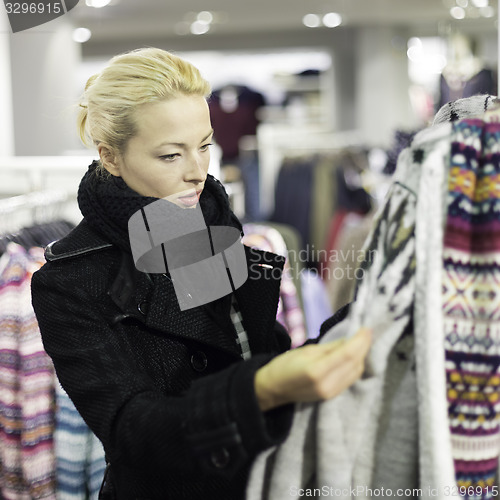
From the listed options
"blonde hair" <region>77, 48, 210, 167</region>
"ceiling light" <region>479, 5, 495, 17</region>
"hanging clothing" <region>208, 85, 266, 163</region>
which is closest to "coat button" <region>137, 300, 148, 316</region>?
"blonde hair" <region>77, 48, 210, 167</region>

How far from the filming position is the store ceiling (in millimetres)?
5691

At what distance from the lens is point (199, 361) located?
3.33 feet

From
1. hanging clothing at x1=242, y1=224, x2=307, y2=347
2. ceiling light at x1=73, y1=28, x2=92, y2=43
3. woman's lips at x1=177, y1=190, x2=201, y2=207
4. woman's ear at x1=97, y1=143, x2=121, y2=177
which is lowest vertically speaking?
hanging clothing at x1=242, y1=224, x2=307, y2=347

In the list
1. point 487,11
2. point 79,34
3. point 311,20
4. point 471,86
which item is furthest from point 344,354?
point 311,20

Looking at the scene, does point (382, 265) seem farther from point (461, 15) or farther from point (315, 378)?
point (461, 15)

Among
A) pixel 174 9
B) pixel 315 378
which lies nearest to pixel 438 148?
pixel 315 378

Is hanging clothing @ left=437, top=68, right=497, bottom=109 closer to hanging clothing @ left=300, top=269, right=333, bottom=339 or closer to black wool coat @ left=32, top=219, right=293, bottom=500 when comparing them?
hanging clothing @ left=300, top=269, right=333, bottom=339

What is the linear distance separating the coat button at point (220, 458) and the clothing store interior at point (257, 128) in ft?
0.91

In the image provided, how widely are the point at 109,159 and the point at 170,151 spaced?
0.41 feet

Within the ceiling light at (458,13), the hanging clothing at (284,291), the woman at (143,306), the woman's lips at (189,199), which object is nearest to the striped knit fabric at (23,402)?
the woman at (143,306)

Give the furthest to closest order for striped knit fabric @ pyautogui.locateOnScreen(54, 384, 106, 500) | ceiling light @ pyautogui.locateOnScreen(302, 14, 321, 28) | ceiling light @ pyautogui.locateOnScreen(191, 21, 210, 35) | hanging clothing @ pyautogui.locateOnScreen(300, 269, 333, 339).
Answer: ceiling light @ pyautogui.locateOnScreen(191, 21, 210, 35), ceiling light @ pyautogui.locateOnScreen(302, 14, 321, 28), hanging clothing @ pyautogui.locateOnScreen(300, 269, 333, 339), striped knit fabric @ pyautogui.locateOnScreen(54, 384, 106, 500)

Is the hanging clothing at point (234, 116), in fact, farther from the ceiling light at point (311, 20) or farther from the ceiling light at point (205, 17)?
the ceiling light at point (311, 20)

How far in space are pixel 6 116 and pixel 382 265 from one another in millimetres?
2720

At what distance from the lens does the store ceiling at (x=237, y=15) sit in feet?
18.7
